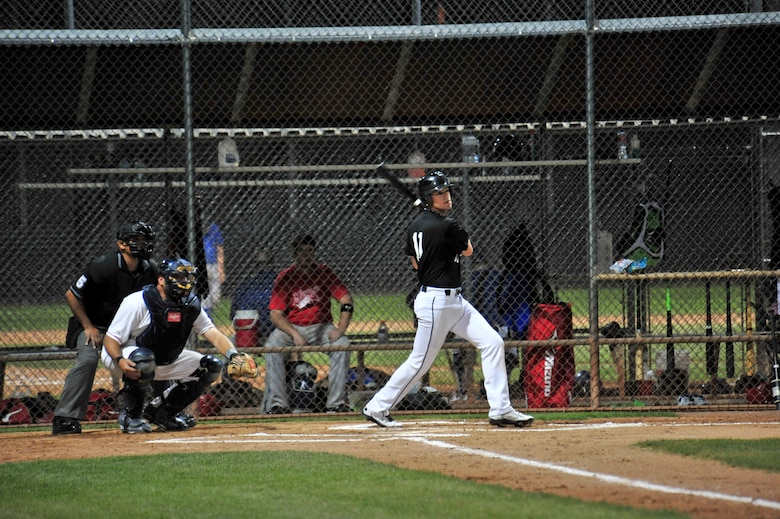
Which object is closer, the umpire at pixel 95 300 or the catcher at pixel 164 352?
the catcher at pixel 164 352

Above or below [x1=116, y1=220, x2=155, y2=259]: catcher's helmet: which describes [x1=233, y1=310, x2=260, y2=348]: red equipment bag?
below

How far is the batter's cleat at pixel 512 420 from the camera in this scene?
24.8 feet

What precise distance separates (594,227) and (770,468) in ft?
11.3

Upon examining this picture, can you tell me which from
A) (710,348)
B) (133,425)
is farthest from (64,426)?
(710,348)

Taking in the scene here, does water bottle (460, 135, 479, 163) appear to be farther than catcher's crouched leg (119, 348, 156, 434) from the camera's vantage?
Yes

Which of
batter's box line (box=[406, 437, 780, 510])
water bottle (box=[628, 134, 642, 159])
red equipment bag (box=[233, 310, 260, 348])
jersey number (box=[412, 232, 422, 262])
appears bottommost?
batter's box line (box=[406, 437, 780, 510])

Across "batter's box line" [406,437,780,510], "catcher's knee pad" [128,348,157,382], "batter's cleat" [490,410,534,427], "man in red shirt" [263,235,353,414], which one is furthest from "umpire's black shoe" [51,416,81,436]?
"batter's cleat" [490,410,534,427]

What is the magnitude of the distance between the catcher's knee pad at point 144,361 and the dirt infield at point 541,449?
0.44 meters

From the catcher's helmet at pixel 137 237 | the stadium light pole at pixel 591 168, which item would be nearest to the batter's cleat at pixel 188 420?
the catcher's helmet at pixel 137 237

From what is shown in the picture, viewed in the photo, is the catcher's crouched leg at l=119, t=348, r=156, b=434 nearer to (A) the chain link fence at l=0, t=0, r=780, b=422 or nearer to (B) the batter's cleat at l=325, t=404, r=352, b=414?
(A) the chain link fence at l=0, t=0, r=780, b=422

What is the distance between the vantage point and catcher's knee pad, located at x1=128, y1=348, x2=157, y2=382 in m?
7.53

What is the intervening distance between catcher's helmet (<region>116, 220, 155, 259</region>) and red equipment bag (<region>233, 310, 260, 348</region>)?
1657 millimetres

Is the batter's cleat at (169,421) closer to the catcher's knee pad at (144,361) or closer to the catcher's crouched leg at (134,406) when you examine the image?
the catcher's crouched leg at (134,406)

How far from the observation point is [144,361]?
754 centimetres
